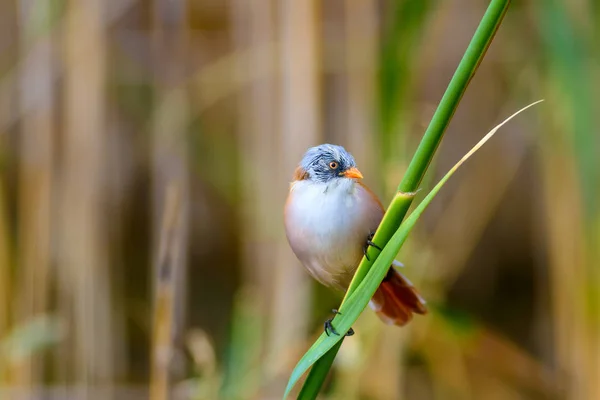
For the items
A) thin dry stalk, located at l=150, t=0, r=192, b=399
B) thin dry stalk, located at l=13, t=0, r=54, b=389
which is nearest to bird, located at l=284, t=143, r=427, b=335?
thin dry stalk, located at l=150, t=0, r=192, b=399

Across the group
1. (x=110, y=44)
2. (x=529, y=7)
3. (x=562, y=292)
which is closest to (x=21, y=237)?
(x=110, y=44)

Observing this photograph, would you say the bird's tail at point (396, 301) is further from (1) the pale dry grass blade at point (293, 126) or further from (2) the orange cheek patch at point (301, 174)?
(1) the pale dry grass blade at point (293, 126)

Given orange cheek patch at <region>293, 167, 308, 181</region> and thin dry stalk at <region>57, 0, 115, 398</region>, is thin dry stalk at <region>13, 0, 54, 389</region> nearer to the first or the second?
thin dry stalk at <region>57, 0, 115, 398</region>

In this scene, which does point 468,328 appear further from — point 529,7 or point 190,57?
point 190,57

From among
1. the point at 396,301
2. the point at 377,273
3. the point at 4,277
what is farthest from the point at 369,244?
the point at 4,277

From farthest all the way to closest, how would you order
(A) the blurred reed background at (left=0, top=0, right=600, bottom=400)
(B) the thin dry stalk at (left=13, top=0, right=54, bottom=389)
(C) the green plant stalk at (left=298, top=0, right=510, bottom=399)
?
(B) the thin dry stalk at (left=13, top=0, right=54, bottom=389) < (A) the blurred reed background at (left=0, top=0, right=600, bottom=400) < (C) the green plant stalk at (left=298, top=0, right=510, bottom=399)

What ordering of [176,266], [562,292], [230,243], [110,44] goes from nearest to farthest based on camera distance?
[176,266]
[562,292]
[110,44]
[230,243]
